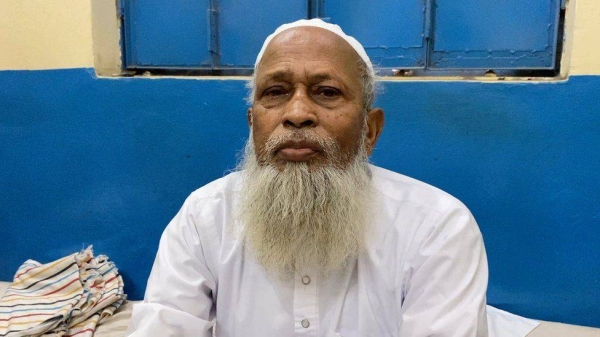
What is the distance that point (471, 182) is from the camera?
5.69ft

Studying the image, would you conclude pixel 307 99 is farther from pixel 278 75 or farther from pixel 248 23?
pixel 248 23

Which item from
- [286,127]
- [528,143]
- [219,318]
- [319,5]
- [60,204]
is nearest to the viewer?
[286,127]

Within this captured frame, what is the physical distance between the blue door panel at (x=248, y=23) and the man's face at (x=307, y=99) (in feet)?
2.36

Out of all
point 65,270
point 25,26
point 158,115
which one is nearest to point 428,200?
point 158,115

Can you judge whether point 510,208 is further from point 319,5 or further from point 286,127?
point 319,5

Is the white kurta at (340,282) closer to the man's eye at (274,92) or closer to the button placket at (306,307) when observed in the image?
the button placket at (306,307)

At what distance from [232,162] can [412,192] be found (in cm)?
84

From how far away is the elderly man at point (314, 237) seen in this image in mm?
1211

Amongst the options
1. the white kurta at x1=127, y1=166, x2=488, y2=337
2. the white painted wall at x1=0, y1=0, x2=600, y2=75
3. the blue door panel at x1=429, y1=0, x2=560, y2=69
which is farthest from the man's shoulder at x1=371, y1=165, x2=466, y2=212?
the white painted wall at x1=0, y1=0, x2=600, y2=75

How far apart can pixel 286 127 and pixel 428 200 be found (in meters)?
0.43

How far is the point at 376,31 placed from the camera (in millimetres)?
1909

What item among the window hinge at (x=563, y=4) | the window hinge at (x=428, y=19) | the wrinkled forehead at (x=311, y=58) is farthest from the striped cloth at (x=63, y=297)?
the window hinge at (x=563, y=4)

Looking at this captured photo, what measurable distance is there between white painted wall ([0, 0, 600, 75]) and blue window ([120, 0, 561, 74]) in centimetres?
12

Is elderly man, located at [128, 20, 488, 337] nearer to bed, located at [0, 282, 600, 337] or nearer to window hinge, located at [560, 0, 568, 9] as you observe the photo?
bed, located at [0, 282, 600, 337]
